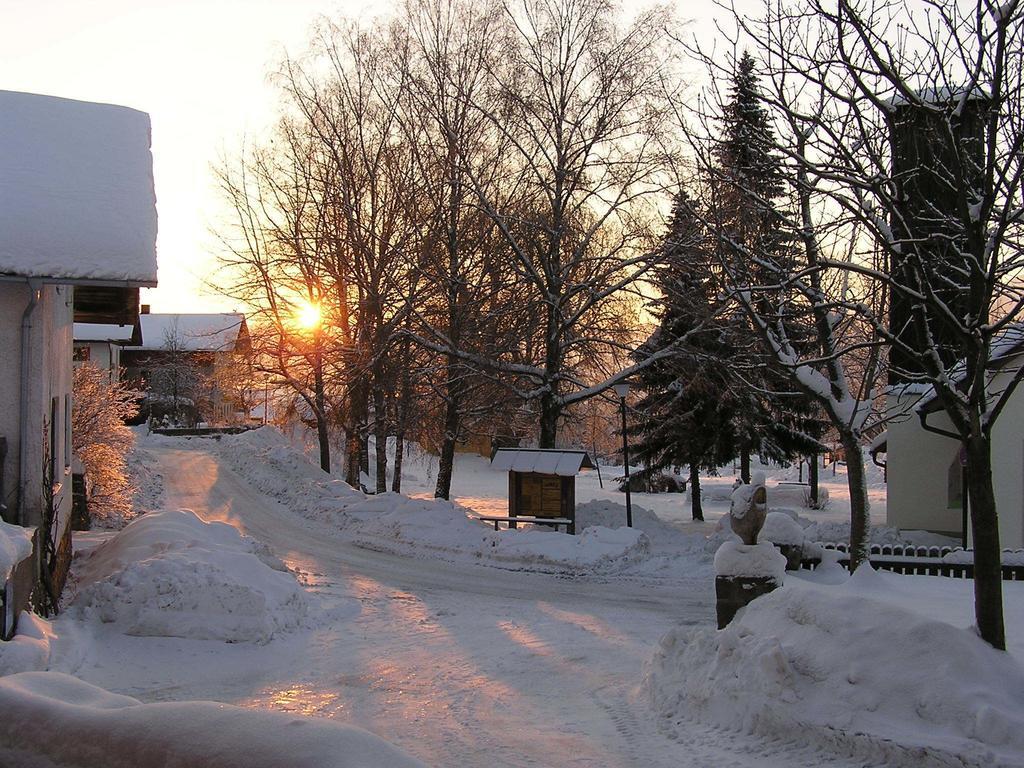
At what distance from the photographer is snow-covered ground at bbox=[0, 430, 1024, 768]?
275 inches

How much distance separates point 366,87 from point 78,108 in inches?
607

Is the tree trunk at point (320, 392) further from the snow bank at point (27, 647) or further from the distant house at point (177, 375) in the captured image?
the distant house at point (177, 375)

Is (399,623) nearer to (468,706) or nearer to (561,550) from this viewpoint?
(468,706)

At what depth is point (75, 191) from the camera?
1192 centimetres

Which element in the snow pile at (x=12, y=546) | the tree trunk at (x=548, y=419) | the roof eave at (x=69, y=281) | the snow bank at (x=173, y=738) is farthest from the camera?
the tree trunk at (x=548, y=419)

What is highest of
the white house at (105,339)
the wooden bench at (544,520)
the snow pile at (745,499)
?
the white house at (105,339)

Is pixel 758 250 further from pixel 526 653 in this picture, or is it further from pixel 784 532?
pixel 784 532

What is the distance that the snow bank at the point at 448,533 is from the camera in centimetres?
1844

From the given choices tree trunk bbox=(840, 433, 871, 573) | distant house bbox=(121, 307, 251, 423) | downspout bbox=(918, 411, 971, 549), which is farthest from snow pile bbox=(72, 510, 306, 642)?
distant house bbox=(121, 307, 251, 423)

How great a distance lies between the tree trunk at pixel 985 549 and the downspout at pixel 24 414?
32.8 ft

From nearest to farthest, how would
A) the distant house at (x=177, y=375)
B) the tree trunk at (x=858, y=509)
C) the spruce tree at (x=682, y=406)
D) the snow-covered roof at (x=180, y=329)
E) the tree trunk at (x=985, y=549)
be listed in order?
1. the tree trunk at (x=985, y=549)
2. the tree trunk at (x=858, y=509)
3. the spruce tree at (x=682, y=406)
4. the distant house at (x=177, y=375)
5. the snow-covered roof at (x=180, y=329)

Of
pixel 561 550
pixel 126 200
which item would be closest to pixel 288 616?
pixel 126 200

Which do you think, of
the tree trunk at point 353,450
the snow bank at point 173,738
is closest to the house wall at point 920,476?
the tree trunk at point 353,450

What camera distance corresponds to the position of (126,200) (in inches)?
478
